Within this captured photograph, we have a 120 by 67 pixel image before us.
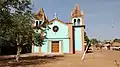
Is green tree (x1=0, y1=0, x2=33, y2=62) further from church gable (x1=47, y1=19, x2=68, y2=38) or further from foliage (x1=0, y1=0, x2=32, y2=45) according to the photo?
church gable (x1=47, y1=19, x2=68, y2=38)

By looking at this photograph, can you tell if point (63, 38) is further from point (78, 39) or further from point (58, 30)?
point (78, 39)

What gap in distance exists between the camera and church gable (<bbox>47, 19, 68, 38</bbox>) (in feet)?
149

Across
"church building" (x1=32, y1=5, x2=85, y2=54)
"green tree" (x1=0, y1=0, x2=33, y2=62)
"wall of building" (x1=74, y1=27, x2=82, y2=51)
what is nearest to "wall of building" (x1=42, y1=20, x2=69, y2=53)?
"church building" (x1=32, y1=5, x2=85, y2=54)

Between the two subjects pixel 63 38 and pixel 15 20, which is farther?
pixel 63 38

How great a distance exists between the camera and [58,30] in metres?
46.0

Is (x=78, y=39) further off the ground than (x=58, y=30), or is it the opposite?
(x=58, y=30)

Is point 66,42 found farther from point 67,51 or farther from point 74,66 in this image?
point 74,66

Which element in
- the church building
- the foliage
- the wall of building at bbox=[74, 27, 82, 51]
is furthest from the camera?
the wall of building at bbox=[74, 27, 82, 51]

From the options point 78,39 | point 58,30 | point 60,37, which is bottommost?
point 78,39

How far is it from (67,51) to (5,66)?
83.5 feet

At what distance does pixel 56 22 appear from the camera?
46406mm

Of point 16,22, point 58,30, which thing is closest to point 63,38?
point 58,30

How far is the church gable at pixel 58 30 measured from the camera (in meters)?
45.5

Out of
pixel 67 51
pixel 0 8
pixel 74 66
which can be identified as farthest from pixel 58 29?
pixel 0 8
